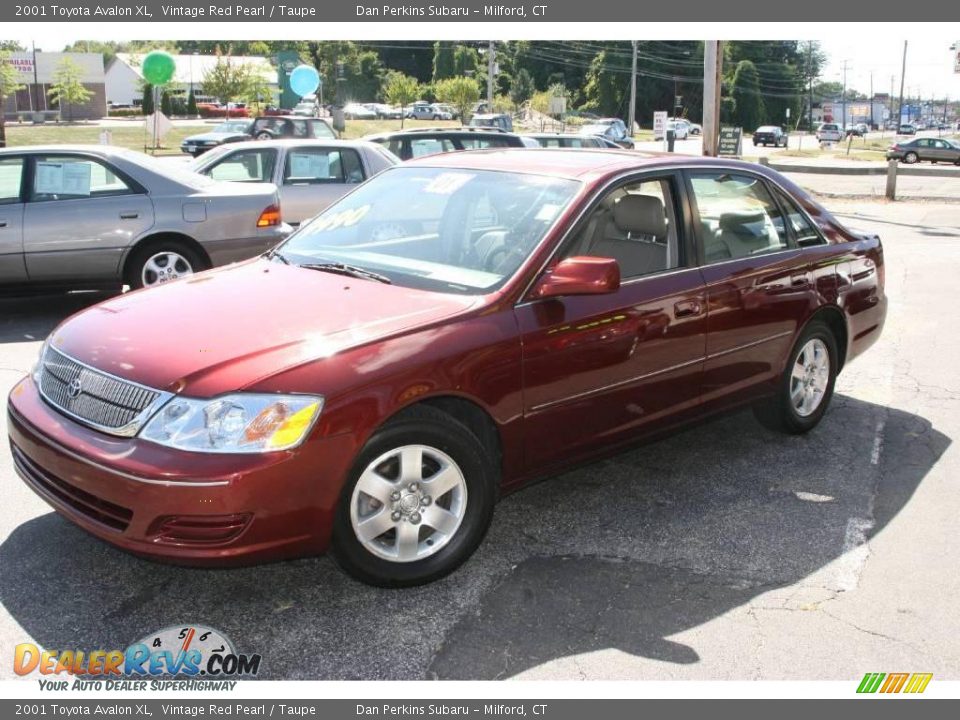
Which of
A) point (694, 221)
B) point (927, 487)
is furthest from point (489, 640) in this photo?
point (927, 487)

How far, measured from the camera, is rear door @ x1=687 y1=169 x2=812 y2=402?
16.3ft

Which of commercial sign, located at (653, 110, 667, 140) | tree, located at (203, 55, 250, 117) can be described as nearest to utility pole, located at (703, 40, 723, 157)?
commercial sign, located at (653, 110, 667, 140)

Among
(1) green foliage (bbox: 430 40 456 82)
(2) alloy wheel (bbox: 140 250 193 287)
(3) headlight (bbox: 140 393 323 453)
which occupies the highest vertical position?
(1) green foliage (bbox: 430 40 456 82)

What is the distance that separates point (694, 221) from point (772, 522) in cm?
154

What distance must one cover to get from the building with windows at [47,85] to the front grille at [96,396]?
8092 centimetres

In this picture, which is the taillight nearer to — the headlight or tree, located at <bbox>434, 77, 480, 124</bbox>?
the headlight

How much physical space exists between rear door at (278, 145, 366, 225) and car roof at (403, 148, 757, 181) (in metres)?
6.68

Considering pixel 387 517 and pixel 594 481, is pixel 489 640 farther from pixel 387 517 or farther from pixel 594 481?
pixel 594 481

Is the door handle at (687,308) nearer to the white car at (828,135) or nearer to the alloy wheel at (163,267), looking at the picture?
the alloy wheel at (163,267)

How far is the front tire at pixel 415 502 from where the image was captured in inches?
140

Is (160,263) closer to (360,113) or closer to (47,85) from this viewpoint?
(360,113)

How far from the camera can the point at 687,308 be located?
4.74m

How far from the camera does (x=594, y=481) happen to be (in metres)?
5.03
